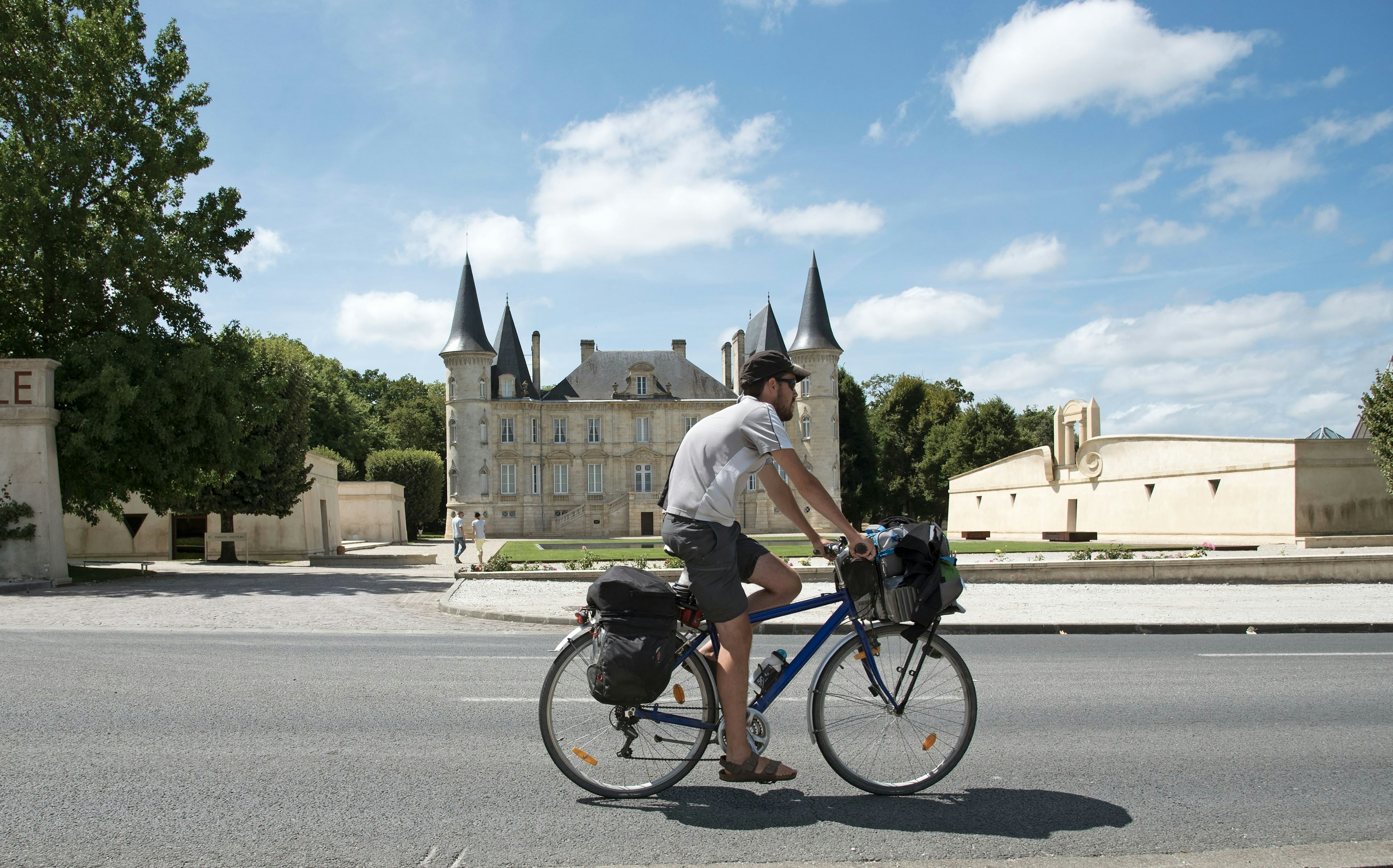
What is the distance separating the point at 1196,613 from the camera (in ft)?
42.9

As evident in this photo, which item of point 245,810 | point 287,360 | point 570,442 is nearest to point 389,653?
point 245,810

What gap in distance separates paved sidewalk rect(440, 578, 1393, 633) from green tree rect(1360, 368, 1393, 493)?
1031cm

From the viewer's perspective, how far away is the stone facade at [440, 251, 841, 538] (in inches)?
2490

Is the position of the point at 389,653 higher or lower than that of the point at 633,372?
lower

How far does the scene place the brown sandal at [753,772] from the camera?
4328 millimetres

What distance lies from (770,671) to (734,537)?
2.23 ft

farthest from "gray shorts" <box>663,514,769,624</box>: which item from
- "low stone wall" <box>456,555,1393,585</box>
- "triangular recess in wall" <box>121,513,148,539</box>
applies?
"triangular recess in wall" <box>121,513,148,539</box>

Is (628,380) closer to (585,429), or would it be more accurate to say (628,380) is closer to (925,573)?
(585,429)

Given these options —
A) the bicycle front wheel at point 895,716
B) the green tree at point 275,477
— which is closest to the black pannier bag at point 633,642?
the bicycle front wheel at point 895,716

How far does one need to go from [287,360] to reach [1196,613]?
33765 millimetres

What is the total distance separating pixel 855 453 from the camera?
6981 centimetres

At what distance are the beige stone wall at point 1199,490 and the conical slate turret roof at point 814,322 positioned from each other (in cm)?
2287

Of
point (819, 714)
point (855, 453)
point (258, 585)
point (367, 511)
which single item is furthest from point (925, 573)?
point (855, 453)

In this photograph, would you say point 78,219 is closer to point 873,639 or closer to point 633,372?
point 873,639
